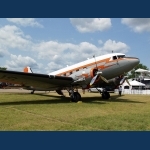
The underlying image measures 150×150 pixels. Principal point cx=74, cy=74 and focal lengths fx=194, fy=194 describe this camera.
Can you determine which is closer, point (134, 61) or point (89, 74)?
point (134, 61)

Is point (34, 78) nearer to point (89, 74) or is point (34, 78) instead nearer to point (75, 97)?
point (75, 97)

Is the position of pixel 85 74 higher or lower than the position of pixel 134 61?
lower

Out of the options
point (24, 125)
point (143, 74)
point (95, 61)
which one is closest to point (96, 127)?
point (24, 125)

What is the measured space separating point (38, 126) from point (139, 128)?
159 inches

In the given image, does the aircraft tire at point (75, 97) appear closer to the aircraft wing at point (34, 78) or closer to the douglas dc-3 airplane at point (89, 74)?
the douglas dc-3 airplane at point (89, 74)

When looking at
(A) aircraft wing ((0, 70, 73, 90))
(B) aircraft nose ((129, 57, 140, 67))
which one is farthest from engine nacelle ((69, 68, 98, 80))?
(B) aircraft nose ((129, 57, 140, 67))

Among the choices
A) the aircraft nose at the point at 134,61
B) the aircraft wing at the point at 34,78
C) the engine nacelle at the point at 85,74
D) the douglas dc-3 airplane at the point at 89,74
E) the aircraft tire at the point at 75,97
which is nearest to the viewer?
the aircraft wing at the point at 34,78

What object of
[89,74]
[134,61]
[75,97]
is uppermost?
[134,61]

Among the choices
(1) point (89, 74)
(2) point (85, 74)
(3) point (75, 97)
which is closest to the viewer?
(1) point (89, 74)

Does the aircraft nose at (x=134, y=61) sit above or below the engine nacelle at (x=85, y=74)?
above

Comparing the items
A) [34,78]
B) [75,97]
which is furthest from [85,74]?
[34,78]

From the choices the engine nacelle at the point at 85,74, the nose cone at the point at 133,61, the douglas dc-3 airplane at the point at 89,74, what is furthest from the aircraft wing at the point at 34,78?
the nose cone at the point at 133,61

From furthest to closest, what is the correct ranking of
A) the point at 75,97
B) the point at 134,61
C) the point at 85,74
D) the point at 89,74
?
the point at 75,97 < the point at 85,74 < the point at 89,74 < the point at 134,61

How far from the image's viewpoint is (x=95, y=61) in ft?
60.0
